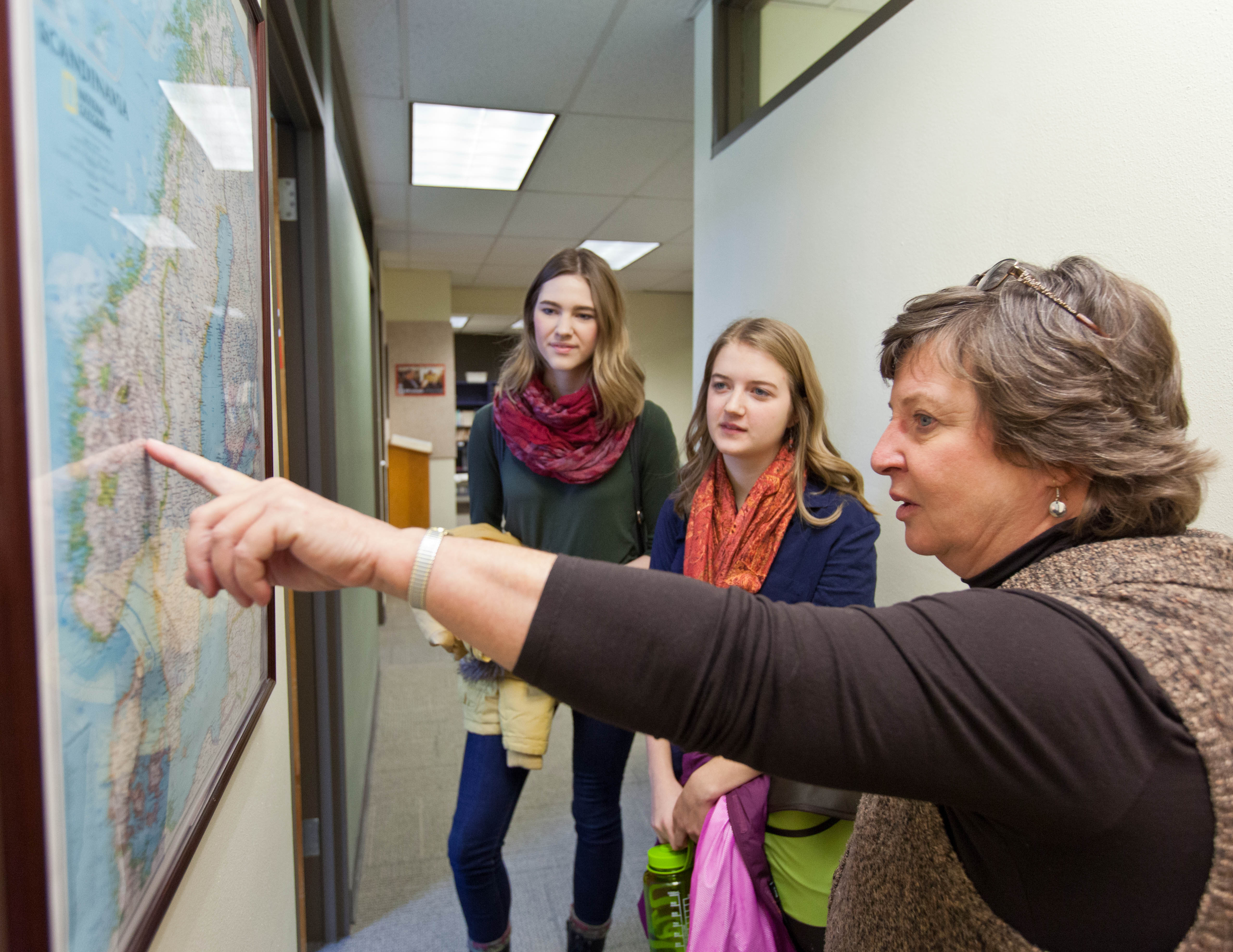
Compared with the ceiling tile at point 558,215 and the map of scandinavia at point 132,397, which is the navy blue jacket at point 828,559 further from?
the ceiling tile at point 558,215

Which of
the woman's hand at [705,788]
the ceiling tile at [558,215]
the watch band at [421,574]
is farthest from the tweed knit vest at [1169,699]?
the ceiling tile at [558,215]

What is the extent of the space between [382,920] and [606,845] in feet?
2.70

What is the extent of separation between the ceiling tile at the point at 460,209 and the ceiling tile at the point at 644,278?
65.5 inches

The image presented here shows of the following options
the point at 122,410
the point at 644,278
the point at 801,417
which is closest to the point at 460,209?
the point at 644,278

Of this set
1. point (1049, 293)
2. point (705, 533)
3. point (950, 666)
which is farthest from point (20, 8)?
point (705, 533)

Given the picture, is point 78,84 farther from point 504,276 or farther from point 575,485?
point 504,276

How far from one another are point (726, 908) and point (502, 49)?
2803 mm

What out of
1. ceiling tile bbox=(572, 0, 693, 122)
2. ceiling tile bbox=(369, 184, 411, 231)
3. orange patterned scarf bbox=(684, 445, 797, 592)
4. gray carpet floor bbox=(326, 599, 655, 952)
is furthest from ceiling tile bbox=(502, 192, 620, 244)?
orange patterned scarf bbox=(684, 445, 797, 592)

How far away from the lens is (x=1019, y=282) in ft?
2.46

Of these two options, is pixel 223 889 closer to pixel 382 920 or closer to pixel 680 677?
pixel 680 677

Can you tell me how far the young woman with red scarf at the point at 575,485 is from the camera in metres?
1.64

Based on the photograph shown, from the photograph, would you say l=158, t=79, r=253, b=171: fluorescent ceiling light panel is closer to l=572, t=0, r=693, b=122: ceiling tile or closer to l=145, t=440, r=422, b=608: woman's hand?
l=145, t=440, r=422, b=608: woman's hand

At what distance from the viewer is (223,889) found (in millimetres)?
898

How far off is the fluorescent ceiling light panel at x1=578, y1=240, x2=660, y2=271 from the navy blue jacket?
4570 millimetres
